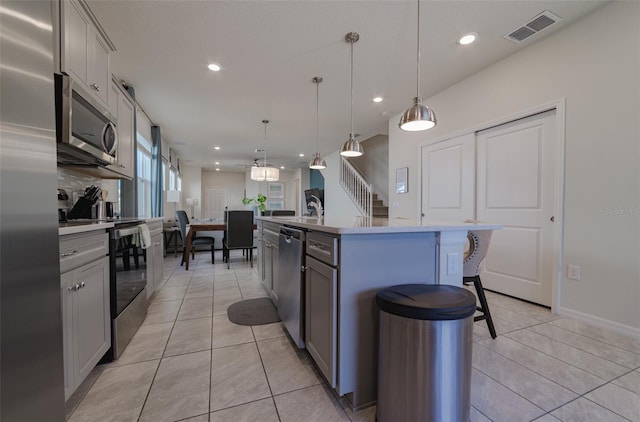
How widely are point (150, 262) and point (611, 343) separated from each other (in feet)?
13.0

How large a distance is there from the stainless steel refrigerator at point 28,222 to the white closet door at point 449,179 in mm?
3726

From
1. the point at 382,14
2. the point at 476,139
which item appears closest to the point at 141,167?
the point at 382,14

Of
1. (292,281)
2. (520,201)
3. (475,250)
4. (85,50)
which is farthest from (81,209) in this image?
(520,201)

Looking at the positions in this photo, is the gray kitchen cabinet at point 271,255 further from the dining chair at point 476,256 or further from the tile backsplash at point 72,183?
the tile backsplash at point 72,183

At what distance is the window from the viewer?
4.74m

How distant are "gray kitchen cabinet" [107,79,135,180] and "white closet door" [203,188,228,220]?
26.1 feet

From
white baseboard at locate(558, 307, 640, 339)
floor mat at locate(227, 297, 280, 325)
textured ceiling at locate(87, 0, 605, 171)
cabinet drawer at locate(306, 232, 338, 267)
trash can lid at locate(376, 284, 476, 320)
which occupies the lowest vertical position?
floor mat at locate(227, 297, 280, 325)

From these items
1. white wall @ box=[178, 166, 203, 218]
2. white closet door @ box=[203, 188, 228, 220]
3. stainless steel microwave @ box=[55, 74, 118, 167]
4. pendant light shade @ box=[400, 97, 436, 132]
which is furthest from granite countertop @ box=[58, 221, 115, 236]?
white closet door @ box=[203, 188, 228, 220]

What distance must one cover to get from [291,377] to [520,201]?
2.87m

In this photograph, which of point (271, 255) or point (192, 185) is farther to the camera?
point (192, 185)

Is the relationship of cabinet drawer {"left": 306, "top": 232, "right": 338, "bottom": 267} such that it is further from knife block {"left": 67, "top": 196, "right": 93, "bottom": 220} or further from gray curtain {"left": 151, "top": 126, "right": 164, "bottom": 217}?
gray curtain {"left": 151, "top": 126, "right": 164, "bottom": 217}

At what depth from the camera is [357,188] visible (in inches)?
242

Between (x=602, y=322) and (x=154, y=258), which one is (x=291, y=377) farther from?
(x=602, y=322)

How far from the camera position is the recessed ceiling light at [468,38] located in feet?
8.31
